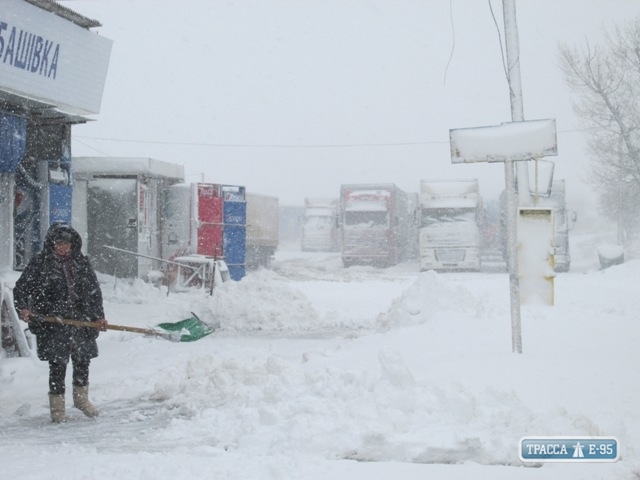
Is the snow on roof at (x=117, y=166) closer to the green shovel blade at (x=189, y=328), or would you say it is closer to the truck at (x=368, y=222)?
the green shovel blade at (x=189, y=328)

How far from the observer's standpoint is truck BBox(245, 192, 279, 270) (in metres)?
29.6

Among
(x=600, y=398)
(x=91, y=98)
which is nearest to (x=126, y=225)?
(x=91, y=98)

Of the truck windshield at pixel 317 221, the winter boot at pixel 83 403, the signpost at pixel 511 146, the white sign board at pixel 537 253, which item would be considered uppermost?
the truck windshield at pixel 317 221

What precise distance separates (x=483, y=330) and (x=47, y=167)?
8.53 meters

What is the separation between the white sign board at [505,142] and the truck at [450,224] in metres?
20.7


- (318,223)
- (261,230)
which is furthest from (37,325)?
(318,223)

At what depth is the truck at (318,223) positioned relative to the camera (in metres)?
41.5

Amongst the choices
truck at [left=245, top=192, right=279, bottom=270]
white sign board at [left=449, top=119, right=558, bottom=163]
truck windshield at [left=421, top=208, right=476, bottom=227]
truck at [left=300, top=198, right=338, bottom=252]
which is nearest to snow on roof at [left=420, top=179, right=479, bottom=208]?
truck windshield at [left=421, top=208, right=476, bottom=227]

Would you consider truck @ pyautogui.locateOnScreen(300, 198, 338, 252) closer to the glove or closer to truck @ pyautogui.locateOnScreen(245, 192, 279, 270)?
truck @ pyautogui.locateOnScreen(245, 192, 279, 270)

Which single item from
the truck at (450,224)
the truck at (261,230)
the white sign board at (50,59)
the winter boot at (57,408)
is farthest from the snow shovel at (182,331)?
the truck at (450,224)

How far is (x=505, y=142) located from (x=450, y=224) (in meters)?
20.8

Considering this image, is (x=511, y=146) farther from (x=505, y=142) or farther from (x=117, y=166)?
(x=117, y=166)

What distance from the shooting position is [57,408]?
6336mm

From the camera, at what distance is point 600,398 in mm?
5859
